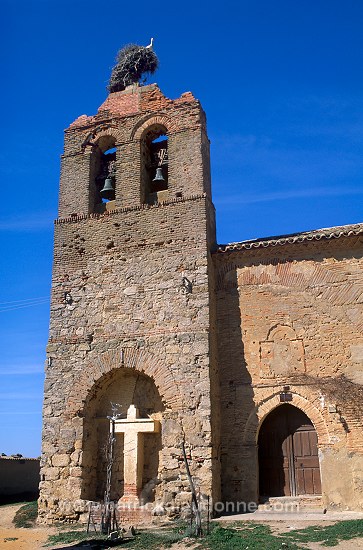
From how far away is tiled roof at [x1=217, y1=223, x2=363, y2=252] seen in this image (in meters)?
11.0

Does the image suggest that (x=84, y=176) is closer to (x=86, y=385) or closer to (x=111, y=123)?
(x=111, y=123)

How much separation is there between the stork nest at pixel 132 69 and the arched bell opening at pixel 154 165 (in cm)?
195

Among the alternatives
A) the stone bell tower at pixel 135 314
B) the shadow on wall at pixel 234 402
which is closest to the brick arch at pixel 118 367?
the stone bell tower at pixel 135 314

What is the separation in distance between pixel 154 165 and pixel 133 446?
6.60 metres

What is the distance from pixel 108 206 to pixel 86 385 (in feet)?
14.1

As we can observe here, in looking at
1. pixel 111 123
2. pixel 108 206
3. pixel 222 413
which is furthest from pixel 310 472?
pixel 111 123

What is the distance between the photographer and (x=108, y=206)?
12.8 m

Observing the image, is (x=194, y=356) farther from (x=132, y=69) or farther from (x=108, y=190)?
(x=132, y=69)

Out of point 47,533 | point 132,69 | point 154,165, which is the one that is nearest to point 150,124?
point 154,165

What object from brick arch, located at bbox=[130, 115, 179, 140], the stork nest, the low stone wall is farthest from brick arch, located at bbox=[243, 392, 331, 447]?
the low stone wall

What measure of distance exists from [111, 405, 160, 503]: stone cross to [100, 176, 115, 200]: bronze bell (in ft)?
16.7

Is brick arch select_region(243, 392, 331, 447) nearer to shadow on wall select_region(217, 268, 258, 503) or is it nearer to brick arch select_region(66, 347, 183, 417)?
shadow on wall select_region(217, 268, 258, 503)

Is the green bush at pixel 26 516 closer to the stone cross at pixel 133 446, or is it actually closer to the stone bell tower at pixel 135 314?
the stone bell tower at pixel 135 314

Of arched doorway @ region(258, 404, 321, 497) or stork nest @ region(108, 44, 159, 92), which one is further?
stork nest @ region(108, 44, 159, 92)
